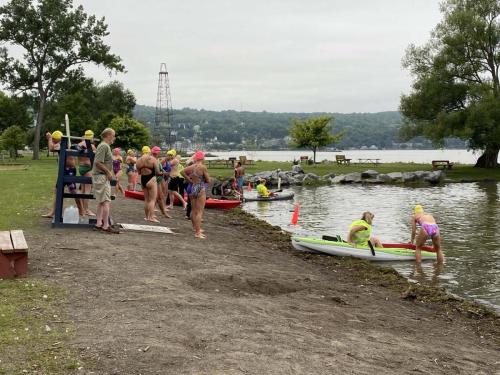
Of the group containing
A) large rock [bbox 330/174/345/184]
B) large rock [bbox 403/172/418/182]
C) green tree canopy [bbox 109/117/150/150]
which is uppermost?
green tree canopy [bbox 109/117/150/150]

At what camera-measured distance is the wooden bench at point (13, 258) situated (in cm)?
779

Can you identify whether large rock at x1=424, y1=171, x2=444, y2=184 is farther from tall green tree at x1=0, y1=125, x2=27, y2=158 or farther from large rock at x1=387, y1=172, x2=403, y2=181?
tall green tree at x1=0, y1=125, x2=27, y2=158

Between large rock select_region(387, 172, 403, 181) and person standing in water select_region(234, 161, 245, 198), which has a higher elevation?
person standing in water select_region(234, 161, 245, 198)

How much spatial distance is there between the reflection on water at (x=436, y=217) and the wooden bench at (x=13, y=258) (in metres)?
8.11

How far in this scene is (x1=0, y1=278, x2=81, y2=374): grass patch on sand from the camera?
5176 mm

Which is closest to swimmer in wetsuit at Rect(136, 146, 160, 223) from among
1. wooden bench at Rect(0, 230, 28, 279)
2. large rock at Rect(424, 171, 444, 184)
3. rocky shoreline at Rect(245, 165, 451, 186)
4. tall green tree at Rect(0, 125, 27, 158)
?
wooden bench at Rect(0, 230, 28, 279)

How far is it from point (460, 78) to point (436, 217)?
104 feet

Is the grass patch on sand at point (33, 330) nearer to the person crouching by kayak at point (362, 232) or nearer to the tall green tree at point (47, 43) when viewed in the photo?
the person crouching by kayak at point (362, 232)

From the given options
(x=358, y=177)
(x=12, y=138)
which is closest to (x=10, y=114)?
(x=12, y=138)

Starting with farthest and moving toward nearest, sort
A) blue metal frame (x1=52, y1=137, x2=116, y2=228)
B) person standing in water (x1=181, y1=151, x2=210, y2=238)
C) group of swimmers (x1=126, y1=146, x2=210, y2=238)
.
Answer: group of swimmers (x1=126, y1=146, x2=210, y2=238) < person standing in water (x1=181, y1=151, x2=210, y2=238) < blue metal frame (x1=52, y1=137, x2=116, y2=228)

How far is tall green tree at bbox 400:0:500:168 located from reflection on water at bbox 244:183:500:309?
27.4ft

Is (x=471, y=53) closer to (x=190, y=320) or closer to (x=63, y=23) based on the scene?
(x=63, y=23)

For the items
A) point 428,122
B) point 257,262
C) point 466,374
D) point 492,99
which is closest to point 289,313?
point 466,374

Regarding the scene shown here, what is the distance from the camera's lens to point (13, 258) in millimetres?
7898
